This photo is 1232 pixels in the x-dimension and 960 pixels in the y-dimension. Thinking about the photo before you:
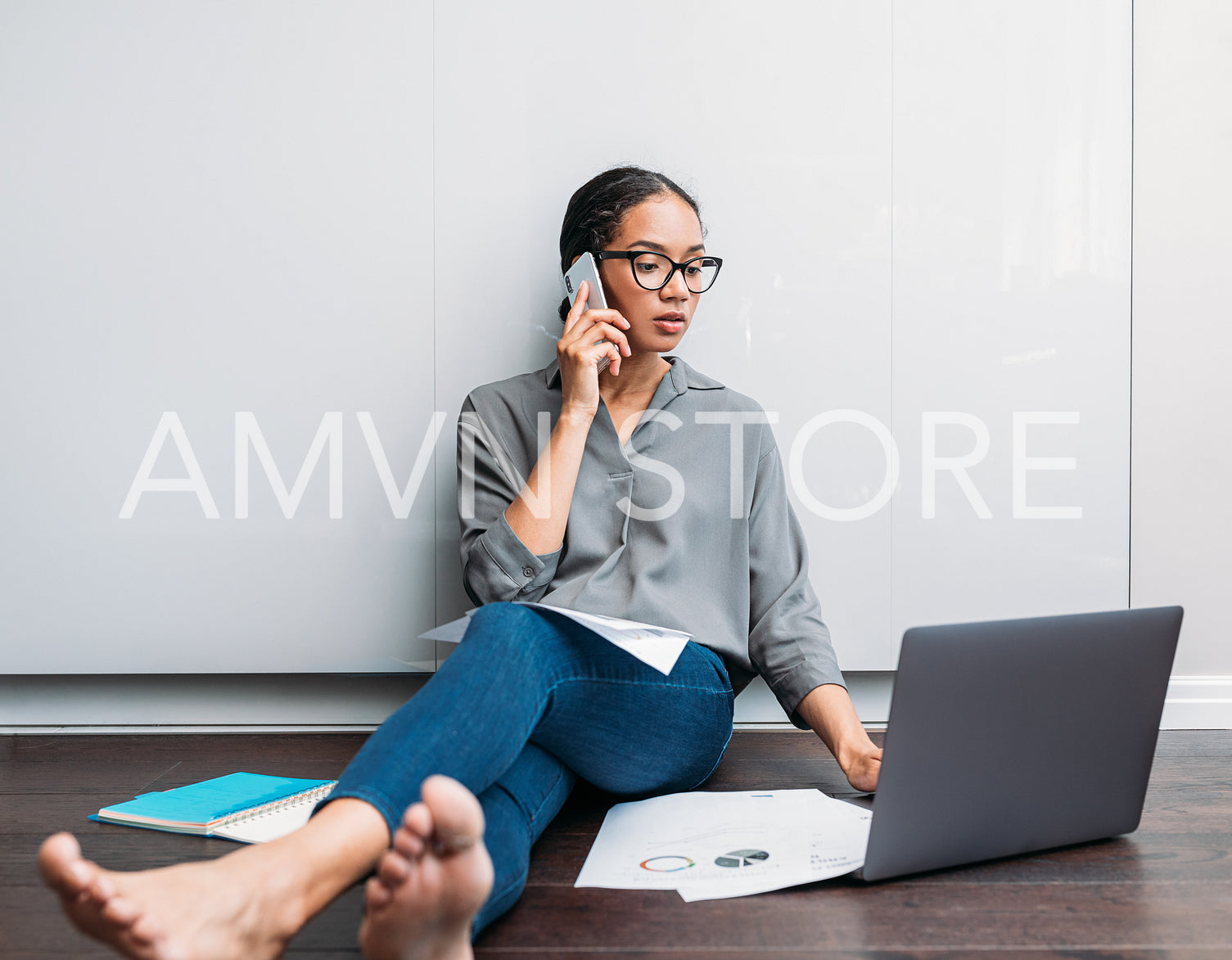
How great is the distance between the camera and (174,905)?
71 centimetres

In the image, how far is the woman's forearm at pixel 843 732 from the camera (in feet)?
4.21

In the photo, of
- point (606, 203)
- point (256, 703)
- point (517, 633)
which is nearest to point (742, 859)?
point (517, 633)

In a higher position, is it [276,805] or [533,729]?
[533,729]

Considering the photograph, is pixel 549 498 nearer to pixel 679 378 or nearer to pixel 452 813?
pixel 679 378

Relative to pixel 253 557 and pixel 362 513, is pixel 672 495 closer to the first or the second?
pixel 362 513

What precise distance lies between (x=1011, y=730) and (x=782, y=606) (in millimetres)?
508

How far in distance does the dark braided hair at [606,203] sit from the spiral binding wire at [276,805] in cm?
98

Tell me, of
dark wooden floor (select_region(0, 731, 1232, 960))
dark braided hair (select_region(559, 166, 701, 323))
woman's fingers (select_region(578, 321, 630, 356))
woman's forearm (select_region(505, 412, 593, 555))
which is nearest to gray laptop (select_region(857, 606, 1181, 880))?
dark wooden floor (select_region(0, 731, 1232, 960))

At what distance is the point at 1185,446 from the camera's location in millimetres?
1895

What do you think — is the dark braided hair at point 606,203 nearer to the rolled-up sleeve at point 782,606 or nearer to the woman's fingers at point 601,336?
the woman's fingers at point 601,336

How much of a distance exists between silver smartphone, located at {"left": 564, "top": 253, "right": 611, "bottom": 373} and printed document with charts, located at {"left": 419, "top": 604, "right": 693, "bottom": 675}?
0.48 metres

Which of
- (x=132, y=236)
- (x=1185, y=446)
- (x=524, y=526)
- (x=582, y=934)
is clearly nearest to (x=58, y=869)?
(x=582, y=934)

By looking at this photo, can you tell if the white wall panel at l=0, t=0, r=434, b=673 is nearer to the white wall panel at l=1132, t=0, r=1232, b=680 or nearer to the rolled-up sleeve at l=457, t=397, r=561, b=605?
the rolled-up sleeve at l=457, t=397, r=561, b=605

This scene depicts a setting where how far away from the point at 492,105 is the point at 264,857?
152cm
